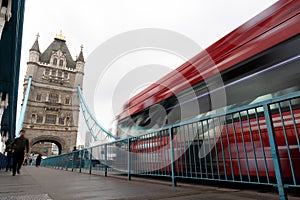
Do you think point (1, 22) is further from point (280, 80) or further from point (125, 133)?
point (280, 80)

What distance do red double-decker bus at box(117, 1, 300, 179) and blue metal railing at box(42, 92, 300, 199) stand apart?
1cm

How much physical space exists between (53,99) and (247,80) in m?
47.1

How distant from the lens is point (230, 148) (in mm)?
2340

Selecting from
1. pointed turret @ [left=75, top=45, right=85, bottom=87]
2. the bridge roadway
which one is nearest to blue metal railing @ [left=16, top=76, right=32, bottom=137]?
pointed turret @ [left=75, top=45, right=85, bottom=87]

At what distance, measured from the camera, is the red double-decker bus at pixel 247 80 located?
2.10m

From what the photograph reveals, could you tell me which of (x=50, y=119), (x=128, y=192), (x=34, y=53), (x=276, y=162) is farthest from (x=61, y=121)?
(x=276, y=162)

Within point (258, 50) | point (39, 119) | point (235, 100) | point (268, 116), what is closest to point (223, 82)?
point (235, 100)

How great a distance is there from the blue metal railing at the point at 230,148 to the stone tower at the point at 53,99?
134ft

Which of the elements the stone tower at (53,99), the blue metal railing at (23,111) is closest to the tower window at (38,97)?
the stone tower at (53,99)

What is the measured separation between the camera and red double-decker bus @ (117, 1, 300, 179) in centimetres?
210

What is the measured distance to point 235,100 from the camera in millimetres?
2695

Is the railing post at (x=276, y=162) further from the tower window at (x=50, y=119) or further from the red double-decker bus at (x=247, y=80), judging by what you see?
the tower window at (x=50, y=119)

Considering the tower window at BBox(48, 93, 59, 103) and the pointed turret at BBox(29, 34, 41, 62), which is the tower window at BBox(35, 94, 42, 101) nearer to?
the tower window at BBox(48, 93, 59, 103)

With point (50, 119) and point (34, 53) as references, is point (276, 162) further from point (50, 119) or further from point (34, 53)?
point (34, 53)
